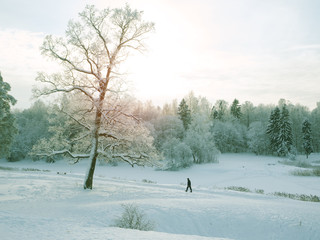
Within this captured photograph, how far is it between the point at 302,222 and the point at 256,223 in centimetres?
270

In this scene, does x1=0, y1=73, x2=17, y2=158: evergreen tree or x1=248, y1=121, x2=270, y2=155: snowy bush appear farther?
x1=248, y1=121, x2=270, y2=155: snowy bush

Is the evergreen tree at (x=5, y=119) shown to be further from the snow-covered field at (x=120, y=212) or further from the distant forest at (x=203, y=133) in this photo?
the snow-covered field at (x=120, y=212)

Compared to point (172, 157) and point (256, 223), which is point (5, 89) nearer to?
point (256, 223)

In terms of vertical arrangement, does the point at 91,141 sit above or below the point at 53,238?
above

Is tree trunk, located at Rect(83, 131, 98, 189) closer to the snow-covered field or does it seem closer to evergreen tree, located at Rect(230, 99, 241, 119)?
the snow-covered field

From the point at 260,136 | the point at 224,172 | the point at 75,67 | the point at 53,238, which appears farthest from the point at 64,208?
the point at 260,136

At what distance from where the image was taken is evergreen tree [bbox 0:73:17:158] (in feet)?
99.0

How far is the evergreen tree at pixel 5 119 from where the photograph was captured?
3019 centimetres

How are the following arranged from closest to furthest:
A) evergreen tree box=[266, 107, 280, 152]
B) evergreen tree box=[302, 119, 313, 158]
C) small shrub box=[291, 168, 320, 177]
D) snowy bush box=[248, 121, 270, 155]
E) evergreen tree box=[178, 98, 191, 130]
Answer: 1. small shrub box=[291, 168, 320, 177]
2. evergreen tree box=[266, 107, 280, 152]
3. evergreen tree box=[302, 119, 313, 158]
4. snowy bush box=[248, 121, 270, 155]
5. evergreen tree box=[178, 98, 191, 130]

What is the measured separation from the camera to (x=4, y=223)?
8.65 metres

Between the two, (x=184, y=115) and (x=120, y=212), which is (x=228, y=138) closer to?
(x=184, y=115)

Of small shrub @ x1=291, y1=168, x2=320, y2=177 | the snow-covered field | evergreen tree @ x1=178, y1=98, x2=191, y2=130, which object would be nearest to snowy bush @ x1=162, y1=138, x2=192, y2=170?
small shrub @ x1=291, y1=168, x2=320, y2=177

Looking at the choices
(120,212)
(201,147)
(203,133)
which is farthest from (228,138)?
(120,212)

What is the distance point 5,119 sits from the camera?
106ft
